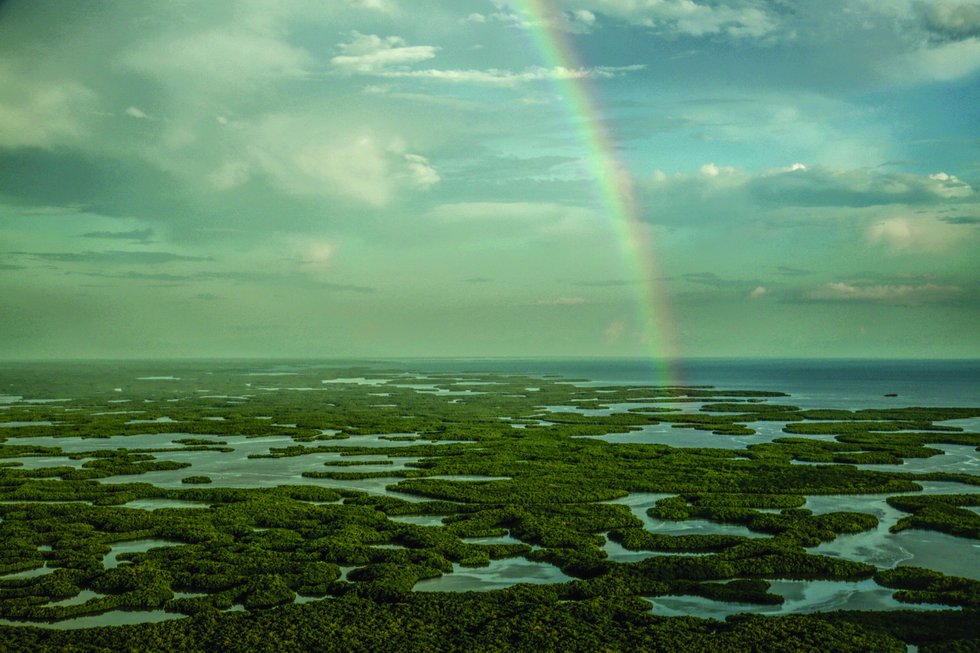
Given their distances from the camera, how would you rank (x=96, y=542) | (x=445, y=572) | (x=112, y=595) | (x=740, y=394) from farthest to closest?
(x=740, y=394) < (x=96, y=542) < (x=445, y=572) < (x=112, y=595)

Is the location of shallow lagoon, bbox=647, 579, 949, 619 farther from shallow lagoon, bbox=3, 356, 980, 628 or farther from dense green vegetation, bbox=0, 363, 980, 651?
dense green vegetation, bbox=0, 363, 980, 651

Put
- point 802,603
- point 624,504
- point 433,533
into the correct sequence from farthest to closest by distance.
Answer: point 624,504 → point 433,533 → point 802,603

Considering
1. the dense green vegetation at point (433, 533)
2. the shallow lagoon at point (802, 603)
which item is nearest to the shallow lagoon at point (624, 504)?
the shallow lagoon at point (802, 603)

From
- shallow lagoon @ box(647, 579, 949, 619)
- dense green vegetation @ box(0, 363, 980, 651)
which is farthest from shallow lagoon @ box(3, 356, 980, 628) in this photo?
dense green vegetation @ box(0, 363, 980, 651)

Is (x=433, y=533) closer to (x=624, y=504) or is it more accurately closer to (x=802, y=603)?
(x=624, y=504)

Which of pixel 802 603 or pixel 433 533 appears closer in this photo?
pixel 802 603

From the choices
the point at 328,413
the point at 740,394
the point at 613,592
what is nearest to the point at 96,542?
the point at 613,592

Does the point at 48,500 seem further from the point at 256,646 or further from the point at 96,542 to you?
the point at 256,646

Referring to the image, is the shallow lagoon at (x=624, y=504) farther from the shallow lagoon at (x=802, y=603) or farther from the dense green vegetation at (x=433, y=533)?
the dense green vegetation at (x=433, y=533)

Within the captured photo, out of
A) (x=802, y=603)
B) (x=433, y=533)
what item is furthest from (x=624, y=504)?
(x=802, y=603)
